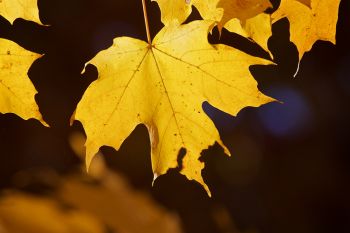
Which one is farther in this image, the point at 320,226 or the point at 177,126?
the point at 320,226

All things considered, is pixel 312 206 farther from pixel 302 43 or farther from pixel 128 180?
pixel 302 43

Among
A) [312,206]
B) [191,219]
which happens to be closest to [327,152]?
[312,206]

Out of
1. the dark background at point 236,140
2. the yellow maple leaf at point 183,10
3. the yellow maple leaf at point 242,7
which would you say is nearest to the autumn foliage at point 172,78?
the yellow maple leaf at point 183,10

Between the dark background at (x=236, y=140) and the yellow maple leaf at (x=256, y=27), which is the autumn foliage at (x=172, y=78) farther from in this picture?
the dark background at (x=236, y=140)

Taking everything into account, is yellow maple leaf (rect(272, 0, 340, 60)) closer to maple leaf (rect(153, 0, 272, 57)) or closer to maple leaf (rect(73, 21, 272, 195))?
maple leaf (rect(153, 0, 272, 57))

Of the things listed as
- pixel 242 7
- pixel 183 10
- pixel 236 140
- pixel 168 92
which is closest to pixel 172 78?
pixel 168 92

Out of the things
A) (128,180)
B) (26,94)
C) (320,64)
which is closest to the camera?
(26,94)
